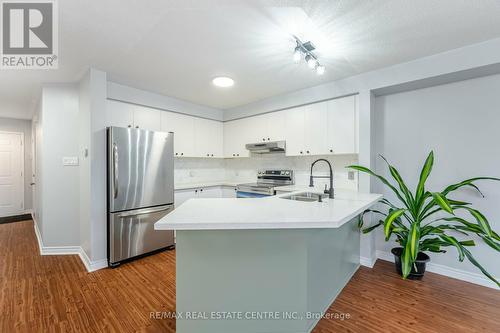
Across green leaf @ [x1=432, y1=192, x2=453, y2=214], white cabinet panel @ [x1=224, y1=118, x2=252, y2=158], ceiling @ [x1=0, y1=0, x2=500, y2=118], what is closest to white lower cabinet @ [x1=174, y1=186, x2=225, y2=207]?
white cabinet panel @ [x1=224, y1=118, x2=252, y2=158]

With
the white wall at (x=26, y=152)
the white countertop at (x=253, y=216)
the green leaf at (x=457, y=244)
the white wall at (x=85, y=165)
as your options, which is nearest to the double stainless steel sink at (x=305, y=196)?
the white countertop at (x=253, y=216)

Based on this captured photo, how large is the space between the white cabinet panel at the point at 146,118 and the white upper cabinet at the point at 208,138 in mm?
759

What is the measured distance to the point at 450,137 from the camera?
261cm

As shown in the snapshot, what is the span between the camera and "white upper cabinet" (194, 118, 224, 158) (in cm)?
432

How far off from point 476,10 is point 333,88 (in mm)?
1537

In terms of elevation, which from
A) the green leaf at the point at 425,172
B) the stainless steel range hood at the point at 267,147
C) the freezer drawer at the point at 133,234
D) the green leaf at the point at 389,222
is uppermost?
the stainless steel range hood at the point at 267,147

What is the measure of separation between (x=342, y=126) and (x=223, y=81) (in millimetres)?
1721

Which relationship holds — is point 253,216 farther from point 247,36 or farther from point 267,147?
point 267,147

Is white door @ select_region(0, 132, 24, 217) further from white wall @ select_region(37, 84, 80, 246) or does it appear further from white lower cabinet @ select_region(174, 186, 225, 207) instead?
white lower cabinet @ select_region(174, 186, 225, 207)

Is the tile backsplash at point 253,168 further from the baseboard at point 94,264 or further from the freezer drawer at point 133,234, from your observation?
the baseboard at point 94,264

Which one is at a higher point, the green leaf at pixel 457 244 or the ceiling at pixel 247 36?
the ceiling at pixel 247 36

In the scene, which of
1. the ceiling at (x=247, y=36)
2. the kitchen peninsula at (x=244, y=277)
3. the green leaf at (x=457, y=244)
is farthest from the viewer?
the green leaf at (x=457, y=244)

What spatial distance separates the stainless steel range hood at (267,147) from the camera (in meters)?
3.73

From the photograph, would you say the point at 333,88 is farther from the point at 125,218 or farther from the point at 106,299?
the point at 106,299
